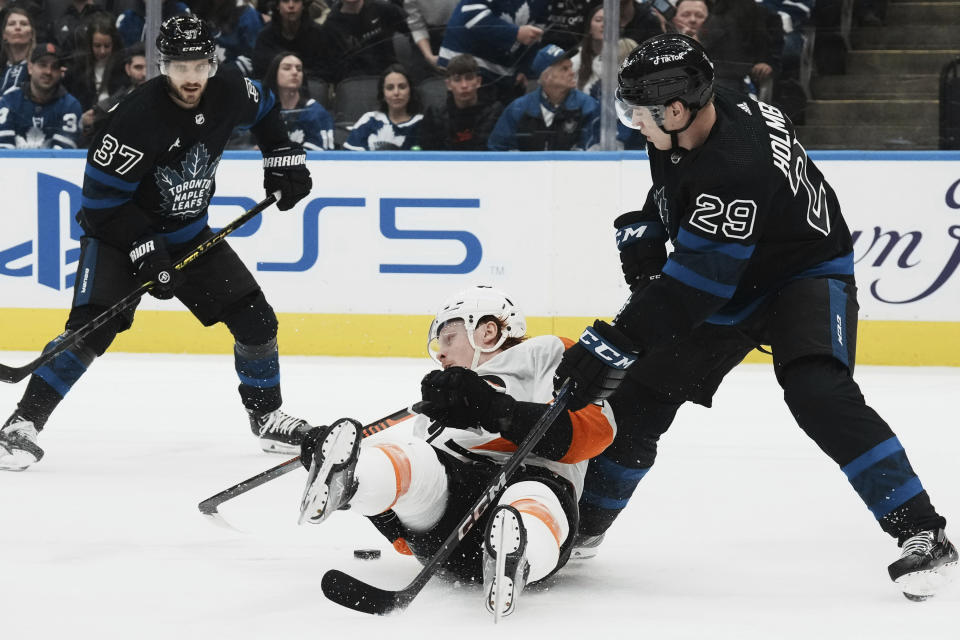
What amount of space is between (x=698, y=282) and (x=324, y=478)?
70 cm

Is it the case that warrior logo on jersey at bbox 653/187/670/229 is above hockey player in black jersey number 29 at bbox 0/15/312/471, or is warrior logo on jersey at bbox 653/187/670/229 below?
above

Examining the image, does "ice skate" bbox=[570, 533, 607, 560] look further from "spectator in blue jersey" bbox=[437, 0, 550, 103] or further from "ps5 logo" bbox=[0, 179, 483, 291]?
"spectator in blue jersey" bbox=[437, 0, 550, 103]

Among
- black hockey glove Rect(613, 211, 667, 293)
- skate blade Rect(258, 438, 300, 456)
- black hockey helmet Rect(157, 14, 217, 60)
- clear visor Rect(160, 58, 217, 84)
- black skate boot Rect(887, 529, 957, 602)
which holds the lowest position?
skate blade Rect(258, 438, 300, 456)

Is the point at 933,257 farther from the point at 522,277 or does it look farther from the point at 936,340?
the point at 522,277

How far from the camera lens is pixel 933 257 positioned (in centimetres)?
519

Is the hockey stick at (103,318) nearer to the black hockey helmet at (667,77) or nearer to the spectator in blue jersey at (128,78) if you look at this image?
the black hockey helmet at (667,77)

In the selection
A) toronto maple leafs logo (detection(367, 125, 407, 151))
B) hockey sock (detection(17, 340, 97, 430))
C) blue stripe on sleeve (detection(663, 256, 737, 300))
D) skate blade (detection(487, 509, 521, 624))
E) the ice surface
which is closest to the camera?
skate blade (detection(487, 509, 521, 624))

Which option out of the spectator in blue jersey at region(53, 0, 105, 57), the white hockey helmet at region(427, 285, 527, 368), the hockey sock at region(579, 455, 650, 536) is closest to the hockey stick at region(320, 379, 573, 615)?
the white hockey helmet at region(427, 285, 527, 368)

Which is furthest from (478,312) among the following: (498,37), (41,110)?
(41,110)

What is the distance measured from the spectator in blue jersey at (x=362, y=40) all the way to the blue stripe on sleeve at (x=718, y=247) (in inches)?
141

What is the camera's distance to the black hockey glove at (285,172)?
3.86 metres

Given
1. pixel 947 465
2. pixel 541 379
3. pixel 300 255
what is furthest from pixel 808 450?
pixel 300 255

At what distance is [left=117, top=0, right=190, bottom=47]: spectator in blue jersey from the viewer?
5.64 meters

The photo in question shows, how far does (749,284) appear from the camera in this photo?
238 cm
